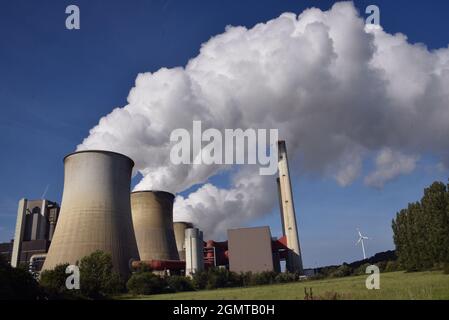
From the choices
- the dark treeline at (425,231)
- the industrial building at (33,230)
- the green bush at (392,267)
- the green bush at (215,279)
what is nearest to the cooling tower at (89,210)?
the green bush at (215,279)

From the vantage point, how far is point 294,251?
6562cm

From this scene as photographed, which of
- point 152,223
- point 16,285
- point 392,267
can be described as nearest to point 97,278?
point 16,285

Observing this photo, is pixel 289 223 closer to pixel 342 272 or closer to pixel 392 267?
pixel 342 272

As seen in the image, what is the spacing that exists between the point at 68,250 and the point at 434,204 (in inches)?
1365

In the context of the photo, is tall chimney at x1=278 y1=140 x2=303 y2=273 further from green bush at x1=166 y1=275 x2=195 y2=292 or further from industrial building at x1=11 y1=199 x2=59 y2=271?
industrial building at x1=11 y1=199 x2=59 y2=271

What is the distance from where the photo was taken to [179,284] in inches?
1674

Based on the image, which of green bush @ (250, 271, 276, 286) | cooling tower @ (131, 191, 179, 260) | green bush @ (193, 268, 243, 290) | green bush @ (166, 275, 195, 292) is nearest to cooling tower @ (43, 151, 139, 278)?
green bush @ (166, 275, 195, 292)

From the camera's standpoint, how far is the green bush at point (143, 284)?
121 feet

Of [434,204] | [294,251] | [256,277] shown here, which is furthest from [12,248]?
[434,204]

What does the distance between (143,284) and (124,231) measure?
18.6 ft

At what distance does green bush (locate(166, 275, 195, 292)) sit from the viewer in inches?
1633

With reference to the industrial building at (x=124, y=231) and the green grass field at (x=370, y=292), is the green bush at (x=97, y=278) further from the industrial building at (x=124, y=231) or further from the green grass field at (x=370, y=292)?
the green grass field at (x=370, y=292)
